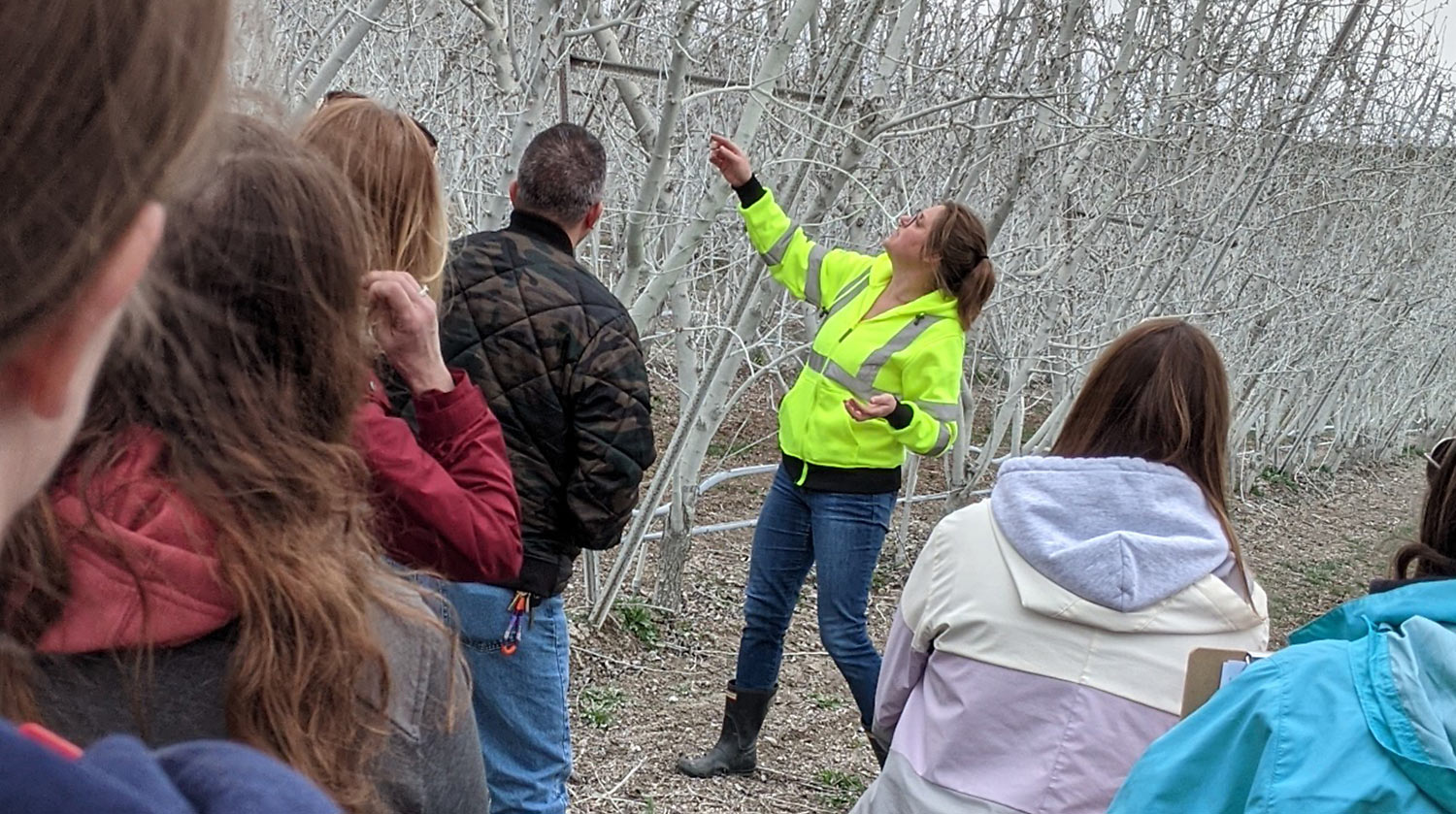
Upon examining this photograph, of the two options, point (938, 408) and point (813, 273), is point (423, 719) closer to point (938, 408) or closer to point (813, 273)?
point (938, 408)

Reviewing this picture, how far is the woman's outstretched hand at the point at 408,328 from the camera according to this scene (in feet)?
5.76

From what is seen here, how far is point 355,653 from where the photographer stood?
1.13 metres

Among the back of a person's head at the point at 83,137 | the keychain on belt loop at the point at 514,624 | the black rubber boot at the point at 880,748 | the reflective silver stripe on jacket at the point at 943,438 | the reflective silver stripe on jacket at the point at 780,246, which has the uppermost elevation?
the back of a person's head at the point at 83,137

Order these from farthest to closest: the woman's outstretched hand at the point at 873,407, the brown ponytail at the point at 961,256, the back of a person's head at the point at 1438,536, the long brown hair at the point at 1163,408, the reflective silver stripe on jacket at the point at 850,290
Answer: the reflective silver stripe on jacket at the point at 850,290, the brown ponytail at the point at 961,256, the woman's outstretched hand at the point at 873,407, the long brown hair at the point at 1163,408, the back of a person's head at the point at 1438,536

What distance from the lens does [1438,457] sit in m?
1.79

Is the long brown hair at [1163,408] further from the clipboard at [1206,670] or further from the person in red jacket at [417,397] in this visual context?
the person in red jacket at [417,397]

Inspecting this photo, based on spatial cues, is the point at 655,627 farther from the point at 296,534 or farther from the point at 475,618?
the point at 296,534

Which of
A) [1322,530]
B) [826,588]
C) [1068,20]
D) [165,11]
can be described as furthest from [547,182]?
[1322,530]

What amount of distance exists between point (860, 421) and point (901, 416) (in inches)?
5.1

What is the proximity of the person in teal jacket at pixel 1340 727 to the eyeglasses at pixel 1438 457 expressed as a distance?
165mm

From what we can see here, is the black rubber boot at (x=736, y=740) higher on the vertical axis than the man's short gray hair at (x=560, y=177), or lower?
lower

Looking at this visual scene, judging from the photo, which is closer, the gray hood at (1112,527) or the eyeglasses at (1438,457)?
the eyeglasses at (1438,457)

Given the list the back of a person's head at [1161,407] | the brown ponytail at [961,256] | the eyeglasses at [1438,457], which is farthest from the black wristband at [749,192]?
the eyeglasses at [1438,457]

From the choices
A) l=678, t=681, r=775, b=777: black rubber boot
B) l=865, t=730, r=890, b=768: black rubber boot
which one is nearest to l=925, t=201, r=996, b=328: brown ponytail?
l=865, t=730, r=890, b=768: black rubber boot
